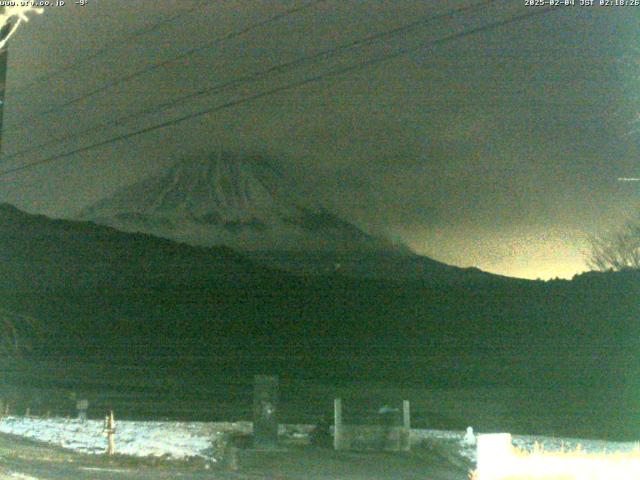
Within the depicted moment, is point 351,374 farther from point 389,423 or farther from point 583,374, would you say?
point 389,423

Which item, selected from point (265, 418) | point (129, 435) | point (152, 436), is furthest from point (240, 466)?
point (129, 435)

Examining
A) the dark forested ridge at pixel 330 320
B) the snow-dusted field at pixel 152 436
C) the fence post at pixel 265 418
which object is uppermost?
the dark forested ridge at pixel 330 320

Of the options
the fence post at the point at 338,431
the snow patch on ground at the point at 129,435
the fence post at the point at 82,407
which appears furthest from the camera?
the fence post at the point at 82,407

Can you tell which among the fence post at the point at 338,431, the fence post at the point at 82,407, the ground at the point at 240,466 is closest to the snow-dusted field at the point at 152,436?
the fence post at the point at 82,407

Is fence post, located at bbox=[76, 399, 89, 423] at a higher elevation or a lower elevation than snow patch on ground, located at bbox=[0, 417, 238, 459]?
higher

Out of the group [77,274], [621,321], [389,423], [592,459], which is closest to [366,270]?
[77,274]

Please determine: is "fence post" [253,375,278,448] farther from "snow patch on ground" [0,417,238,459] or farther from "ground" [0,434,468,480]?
"snow patch on ground" [0,417,238,459]

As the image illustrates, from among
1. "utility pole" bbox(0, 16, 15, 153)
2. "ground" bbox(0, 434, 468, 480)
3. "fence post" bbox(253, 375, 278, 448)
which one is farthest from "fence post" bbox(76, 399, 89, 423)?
"utility pole" bbox(0, 16, 15, 153)

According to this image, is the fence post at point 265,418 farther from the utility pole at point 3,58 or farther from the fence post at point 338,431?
the utility pole at point 3,58
